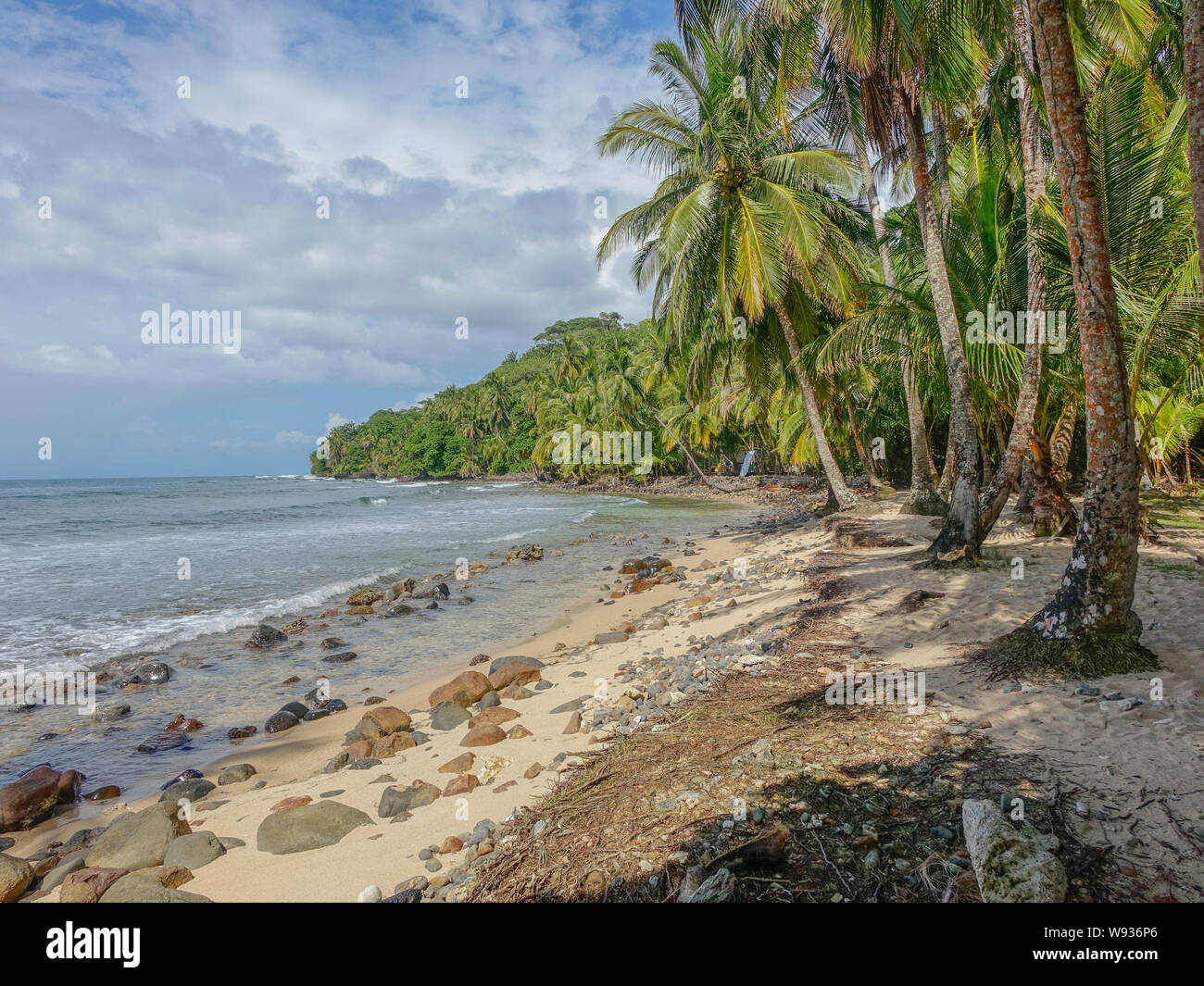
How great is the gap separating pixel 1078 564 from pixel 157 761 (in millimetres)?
9423

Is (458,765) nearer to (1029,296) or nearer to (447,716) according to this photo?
(447,716)

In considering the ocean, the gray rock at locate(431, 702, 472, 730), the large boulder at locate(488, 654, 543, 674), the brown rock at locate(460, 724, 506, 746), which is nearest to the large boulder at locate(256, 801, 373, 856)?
A: the brown rock at locate(460, 724, 506, 746)

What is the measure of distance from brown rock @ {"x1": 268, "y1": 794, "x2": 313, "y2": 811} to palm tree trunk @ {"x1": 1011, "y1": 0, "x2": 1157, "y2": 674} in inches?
259

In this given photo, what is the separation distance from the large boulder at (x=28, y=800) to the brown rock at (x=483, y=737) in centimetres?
382

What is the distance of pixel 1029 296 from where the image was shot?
8.30 m

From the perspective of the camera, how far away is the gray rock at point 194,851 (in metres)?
4.66

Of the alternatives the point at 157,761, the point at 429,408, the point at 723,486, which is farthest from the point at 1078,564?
the point at 429,408

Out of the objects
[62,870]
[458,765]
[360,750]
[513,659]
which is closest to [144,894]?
[62,870]

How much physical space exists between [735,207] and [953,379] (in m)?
7.51

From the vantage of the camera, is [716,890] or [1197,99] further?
[1197,99]

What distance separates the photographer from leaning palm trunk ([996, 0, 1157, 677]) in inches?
193

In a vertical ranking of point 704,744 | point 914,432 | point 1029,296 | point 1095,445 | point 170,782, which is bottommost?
point 170,782

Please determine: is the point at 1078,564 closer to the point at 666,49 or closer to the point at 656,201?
the point at 656,201

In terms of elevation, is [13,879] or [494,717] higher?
[494,717]
